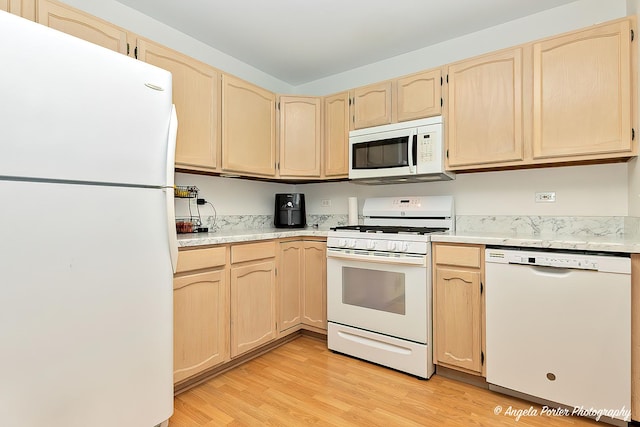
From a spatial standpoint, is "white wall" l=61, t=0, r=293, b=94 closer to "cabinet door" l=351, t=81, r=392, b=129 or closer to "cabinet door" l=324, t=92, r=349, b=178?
"cabinet door" l=324, t=92, r=349, b=178

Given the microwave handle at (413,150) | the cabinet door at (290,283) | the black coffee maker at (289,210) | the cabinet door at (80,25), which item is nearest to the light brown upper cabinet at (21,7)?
the cabinet door at (80,25)

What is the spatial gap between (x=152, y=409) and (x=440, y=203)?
2.25 meters

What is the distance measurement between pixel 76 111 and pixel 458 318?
87.2 inches

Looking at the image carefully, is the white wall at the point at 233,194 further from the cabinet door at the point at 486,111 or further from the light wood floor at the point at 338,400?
the cabinet door at the point at 486,111

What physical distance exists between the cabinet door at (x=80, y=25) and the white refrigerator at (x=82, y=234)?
1.78ft

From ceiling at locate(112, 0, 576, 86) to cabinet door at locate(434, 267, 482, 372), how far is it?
1.79 m

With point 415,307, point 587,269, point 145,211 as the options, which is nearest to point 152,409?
→ point 145,211

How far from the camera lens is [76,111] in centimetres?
124

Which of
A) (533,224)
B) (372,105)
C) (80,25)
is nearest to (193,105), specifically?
(80,25)

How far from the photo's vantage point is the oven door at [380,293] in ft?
6.91

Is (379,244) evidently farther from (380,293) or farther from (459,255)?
(459,255)

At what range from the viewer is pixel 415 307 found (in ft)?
6.96

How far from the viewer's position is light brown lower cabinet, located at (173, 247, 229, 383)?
1.87 meters

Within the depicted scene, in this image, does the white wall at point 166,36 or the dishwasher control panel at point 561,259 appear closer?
the dishwasher control panel at point 561,259
